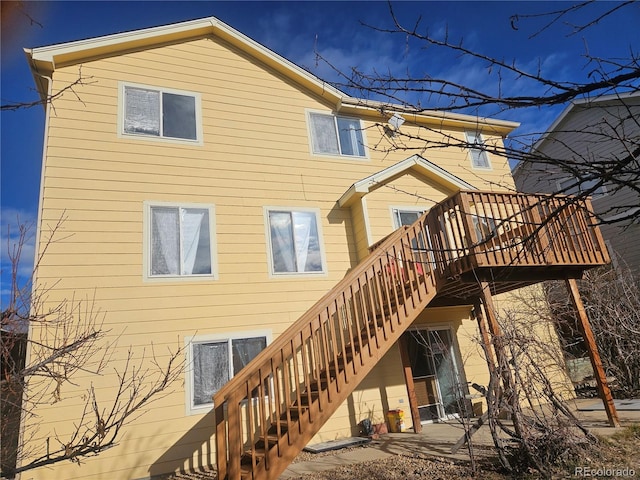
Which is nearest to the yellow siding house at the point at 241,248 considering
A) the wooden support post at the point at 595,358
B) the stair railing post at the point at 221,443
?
the stair railing post at the point at 221,443

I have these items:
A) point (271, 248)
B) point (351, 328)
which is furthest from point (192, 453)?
point (271, 248)

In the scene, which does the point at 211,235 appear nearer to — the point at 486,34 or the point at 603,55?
the point at 486,34

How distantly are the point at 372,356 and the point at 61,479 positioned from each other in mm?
5016

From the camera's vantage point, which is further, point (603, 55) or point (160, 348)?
point (160, 348)

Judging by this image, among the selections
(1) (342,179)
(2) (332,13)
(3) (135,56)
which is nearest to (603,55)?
(2) (332,13)

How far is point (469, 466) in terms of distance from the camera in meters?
5.45

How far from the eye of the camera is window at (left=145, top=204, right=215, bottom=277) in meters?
7.79

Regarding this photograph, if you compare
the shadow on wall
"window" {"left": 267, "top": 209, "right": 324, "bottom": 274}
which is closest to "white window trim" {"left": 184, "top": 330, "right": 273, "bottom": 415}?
the shadow on wall

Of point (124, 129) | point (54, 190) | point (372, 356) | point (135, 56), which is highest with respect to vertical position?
point (135, 56)

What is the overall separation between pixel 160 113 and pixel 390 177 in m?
5.41

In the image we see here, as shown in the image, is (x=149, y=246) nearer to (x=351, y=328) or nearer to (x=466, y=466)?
(x=351, y=328)

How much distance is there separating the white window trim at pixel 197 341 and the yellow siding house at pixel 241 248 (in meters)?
0.04

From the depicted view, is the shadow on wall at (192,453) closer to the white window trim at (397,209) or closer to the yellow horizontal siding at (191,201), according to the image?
the yellow horizontal siding at (191,201)

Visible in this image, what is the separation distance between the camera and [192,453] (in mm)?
6891
